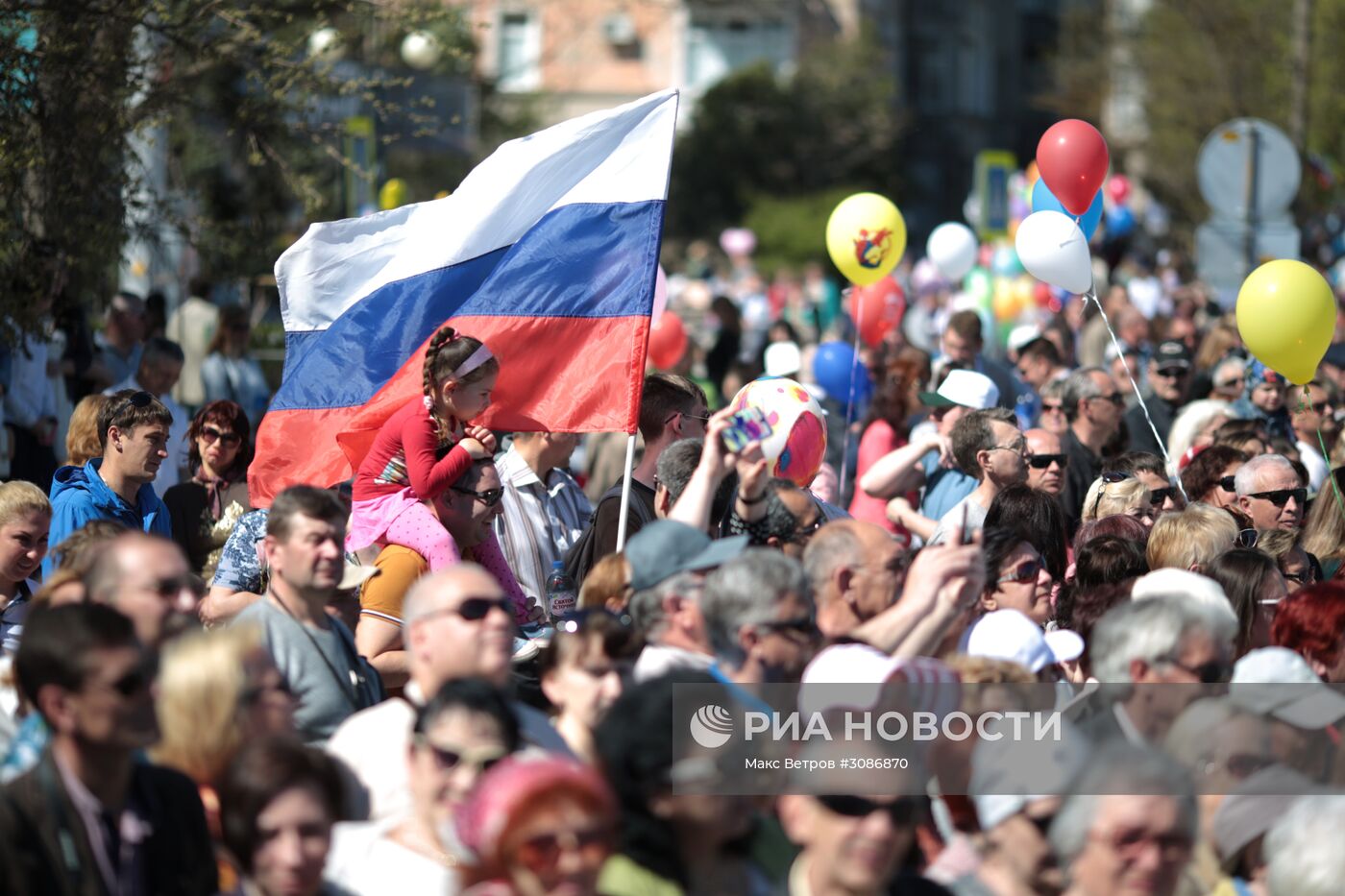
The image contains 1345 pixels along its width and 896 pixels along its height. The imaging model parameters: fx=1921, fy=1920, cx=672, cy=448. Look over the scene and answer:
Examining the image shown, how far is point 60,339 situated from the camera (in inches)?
470

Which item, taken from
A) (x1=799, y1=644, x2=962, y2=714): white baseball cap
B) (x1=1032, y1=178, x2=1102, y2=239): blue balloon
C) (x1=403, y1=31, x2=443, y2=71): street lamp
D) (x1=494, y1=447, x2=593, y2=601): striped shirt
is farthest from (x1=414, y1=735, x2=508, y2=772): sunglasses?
(x1=403, y1=31, x2=443, y2=71): street lamp

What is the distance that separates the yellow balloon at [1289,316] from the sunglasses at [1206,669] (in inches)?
170

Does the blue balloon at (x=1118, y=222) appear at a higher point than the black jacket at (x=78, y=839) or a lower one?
lower

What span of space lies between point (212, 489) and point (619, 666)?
3680 millimetres

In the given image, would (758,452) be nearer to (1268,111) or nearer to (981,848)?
(981,848)

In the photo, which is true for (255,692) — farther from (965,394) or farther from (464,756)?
(965,394)

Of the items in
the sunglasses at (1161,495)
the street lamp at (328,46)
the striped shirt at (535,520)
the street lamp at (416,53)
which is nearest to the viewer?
the striped shirt at (535,520)

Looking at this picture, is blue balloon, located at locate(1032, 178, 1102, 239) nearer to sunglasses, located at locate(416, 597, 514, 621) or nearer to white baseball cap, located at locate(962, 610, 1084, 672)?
white baseball cap, located at locate(962, 610, 1084, 672)

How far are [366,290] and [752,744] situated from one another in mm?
3838

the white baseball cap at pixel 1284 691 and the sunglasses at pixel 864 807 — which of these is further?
the white baseball cap at pixel 1284 691

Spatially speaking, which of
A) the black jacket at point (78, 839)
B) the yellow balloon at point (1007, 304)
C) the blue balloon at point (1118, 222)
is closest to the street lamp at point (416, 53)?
the yellow balloon at point (1007, 304)

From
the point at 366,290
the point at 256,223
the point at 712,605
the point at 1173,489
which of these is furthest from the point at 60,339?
the point at 712,605

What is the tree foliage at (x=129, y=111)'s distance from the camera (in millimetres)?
9758

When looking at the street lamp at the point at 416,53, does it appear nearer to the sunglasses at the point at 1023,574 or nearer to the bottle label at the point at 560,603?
the bottle label at the point at 560,603
